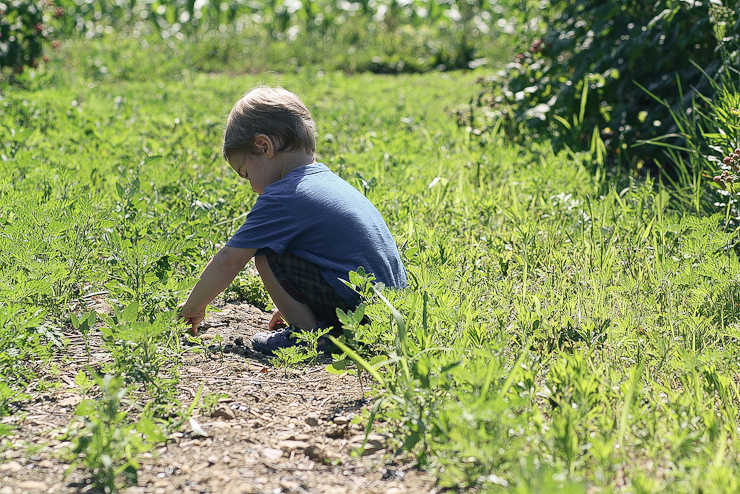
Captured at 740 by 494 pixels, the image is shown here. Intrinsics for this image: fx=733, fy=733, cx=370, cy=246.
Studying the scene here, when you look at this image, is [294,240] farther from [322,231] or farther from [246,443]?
[246,443]

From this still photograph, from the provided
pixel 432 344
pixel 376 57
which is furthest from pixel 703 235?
pixel 376 57

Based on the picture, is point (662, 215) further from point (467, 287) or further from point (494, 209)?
point (467, 287)

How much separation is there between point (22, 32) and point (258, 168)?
7.02 metres

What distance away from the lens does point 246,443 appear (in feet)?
6.71

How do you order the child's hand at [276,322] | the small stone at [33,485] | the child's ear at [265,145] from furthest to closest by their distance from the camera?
the child's hand at [276,322] → the child's ear at [265,145] → the small stone at [33,485]

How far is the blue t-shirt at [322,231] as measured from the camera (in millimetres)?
2730

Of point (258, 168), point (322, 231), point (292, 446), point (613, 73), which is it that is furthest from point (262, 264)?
point (613, 73)

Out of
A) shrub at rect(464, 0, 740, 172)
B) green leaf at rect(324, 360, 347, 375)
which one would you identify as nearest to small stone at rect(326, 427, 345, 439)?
green leaf at rect(324, 360, 347, 375)

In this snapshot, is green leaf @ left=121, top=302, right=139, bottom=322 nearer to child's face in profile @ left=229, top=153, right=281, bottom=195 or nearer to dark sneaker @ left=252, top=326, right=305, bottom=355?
dark sneaker @ left=252, top=326, right=305, bottom=355

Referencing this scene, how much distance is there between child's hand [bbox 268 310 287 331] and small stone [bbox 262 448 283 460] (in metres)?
1.03

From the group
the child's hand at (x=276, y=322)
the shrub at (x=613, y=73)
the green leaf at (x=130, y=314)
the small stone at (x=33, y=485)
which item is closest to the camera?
the small stone at (x=33, y=485)

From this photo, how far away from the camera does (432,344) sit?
2.37 metres

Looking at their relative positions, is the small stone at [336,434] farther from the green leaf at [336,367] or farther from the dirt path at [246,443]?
the green leaf at [336,367]

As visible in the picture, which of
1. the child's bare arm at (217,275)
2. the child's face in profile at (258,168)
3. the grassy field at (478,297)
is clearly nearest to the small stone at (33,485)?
the grassy field at (478,297)
